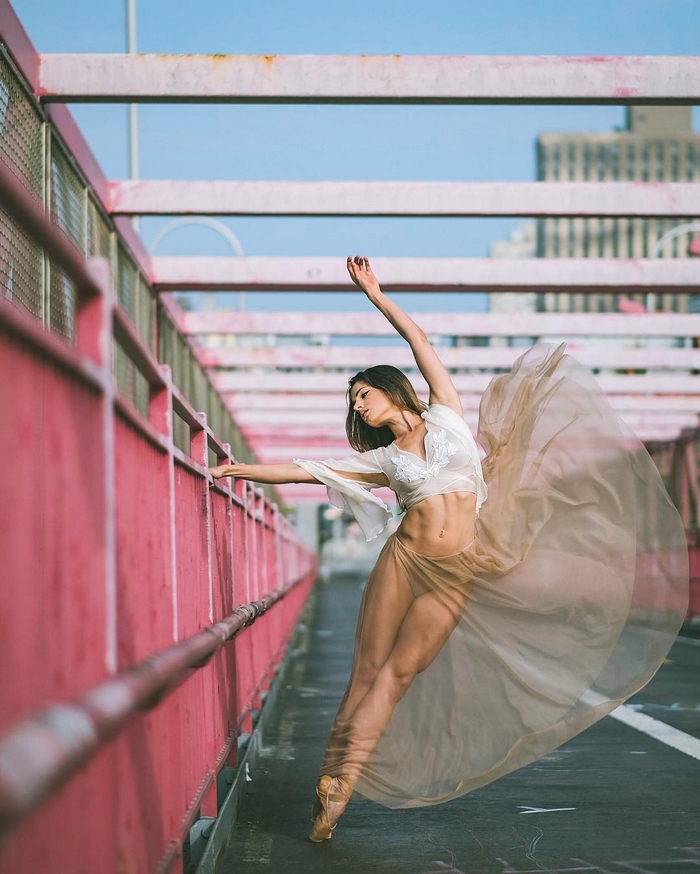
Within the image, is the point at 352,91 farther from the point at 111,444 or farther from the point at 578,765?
the point at 111,444

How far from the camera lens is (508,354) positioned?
2056 centimetres

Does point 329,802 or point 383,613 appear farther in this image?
point 383,613

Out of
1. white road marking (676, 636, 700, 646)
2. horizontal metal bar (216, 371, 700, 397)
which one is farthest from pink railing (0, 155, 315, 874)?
horizontal metal bar (216, 371, 700, 397)

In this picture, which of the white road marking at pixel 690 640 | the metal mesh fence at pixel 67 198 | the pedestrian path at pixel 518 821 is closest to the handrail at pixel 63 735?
the pedestrian path at pixel 518 821

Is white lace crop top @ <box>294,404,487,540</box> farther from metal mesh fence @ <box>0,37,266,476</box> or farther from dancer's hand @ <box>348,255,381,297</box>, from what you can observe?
metal mesh fence @ <box>0,37,266,476</box>

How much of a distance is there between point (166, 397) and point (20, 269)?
2523 millimetres

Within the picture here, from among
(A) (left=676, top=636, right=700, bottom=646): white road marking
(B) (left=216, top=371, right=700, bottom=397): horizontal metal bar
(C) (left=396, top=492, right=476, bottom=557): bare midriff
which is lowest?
(A) (left=676, top=636, right=700, bottom=646): white road marking

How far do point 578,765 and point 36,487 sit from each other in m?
5.73

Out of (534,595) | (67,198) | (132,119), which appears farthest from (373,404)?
(132,119)

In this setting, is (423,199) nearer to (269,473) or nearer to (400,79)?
(400,79)

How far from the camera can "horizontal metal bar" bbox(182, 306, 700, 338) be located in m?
18.0

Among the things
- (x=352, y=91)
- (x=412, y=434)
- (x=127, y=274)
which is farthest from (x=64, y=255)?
(x=127, y=274)

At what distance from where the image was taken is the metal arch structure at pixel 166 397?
234cm

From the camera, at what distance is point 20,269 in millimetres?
6578
